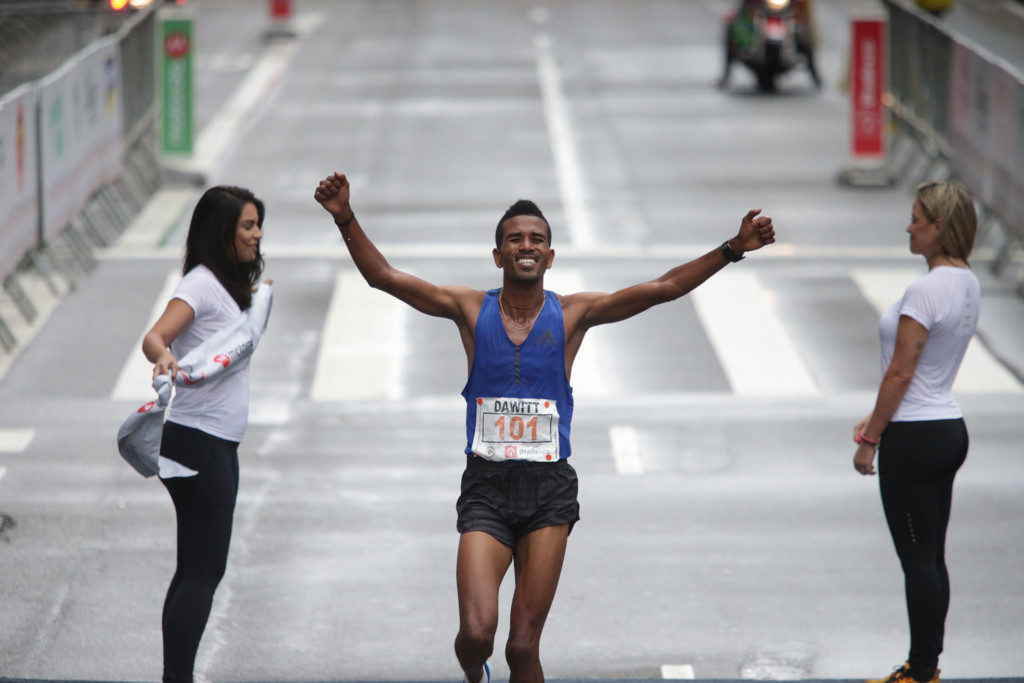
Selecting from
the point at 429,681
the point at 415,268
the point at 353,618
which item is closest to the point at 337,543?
the point at 353,618

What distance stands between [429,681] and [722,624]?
1.49m

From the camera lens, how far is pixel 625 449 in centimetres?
988

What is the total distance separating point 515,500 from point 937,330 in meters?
1.71

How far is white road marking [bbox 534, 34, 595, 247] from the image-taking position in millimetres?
16766

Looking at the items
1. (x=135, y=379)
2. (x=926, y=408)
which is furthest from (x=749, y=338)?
(x=926, y=408)

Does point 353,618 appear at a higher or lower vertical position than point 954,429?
lower

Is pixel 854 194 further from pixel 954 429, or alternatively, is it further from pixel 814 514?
pixel 954 429

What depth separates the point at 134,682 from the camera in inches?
249

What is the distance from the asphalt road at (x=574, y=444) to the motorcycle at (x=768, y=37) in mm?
3944

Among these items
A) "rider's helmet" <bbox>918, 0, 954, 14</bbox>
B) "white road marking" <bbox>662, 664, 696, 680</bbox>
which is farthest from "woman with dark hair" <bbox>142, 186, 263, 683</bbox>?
"rider's helmet" <bbox>918, 0, 954, 14</bbox>

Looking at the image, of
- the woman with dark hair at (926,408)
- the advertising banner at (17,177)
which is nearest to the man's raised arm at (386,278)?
the woman with dark hair at (926,408)

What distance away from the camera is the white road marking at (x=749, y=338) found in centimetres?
1138

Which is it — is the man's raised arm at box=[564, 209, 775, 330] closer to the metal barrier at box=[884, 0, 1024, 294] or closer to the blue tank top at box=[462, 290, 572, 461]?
the blue tank top at box=[462, 290, 572, 461]

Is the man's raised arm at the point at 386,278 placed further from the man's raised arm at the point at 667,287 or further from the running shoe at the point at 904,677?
the running shoe at the point at 904,677
